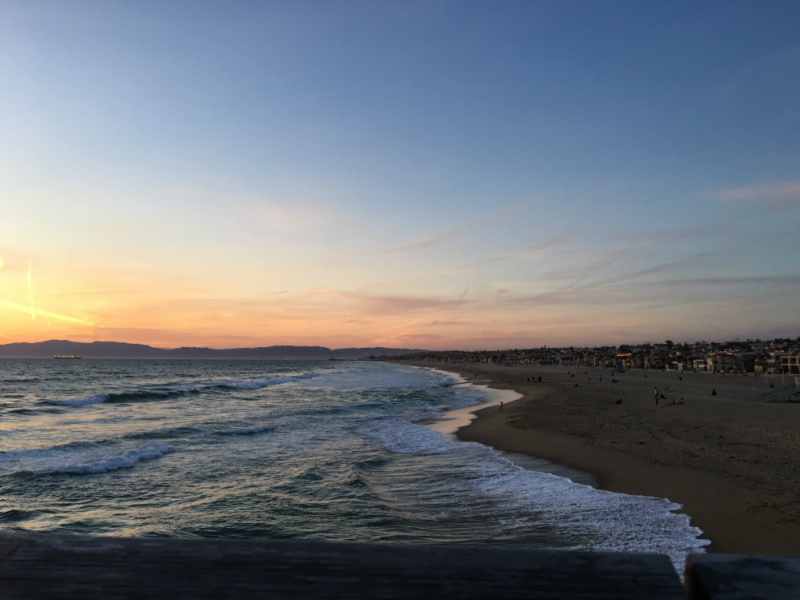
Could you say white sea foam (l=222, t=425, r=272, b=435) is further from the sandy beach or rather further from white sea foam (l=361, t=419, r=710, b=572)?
white sea foam (l=361, t=419, r=710, b=572)

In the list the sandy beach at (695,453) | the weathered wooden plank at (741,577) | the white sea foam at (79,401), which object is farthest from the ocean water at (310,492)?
the white sea foam at (79,401)

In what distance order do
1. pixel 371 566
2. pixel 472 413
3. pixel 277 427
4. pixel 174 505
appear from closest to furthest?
pixel 371 566, pixel 174 505, pixel 277 427, pixel 472 413

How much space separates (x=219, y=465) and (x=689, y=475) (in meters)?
14.3

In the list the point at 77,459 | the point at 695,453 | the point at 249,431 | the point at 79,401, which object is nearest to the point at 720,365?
the point at 695,453

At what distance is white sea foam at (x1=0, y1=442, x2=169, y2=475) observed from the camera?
15.8m

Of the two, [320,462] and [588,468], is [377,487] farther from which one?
[588,468]

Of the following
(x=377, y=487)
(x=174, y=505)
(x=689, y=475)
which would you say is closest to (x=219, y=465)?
(x=174, y=505)

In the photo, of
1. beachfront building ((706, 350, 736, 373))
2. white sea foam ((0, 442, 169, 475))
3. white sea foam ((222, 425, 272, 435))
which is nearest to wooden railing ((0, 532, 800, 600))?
white sea foam ((0, 442, 169, 475))

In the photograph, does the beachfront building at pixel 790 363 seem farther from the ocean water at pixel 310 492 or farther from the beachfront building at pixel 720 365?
the ocean water at pixel 310 492

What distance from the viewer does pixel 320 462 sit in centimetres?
1648

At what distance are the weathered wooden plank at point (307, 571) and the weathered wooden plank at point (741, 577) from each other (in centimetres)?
9

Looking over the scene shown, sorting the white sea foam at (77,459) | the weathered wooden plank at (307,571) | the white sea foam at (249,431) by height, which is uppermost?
the weathered wooden plank at (307,571)

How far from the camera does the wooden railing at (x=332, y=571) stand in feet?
4.16

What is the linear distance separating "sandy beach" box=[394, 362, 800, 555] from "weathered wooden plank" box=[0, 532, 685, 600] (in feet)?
30.1
